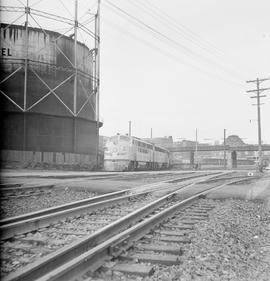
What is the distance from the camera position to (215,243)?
5441mm

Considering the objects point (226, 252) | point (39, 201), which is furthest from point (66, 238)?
point (39, 201)

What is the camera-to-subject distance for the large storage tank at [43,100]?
3153cm

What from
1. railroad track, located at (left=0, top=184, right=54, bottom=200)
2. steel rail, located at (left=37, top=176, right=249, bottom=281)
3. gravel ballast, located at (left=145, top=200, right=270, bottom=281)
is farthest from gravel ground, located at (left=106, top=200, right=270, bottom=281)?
railroad track, located at (left=0, top=184, right=54, bottom=200)

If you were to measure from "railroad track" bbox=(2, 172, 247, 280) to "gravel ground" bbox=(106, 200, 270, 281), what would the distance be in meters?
0.78

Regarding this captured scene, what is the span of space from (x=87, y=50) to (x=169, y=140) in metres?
95.0

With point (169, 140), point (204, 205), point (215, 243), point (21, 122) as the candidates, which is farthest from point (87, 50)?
point (169, 140)

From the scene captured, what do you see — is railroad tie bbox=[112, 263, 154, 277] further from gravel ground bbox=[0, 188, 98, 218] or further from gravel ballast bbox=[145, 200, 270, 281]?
gravel ground bbox=[0, 188, 98, 218]

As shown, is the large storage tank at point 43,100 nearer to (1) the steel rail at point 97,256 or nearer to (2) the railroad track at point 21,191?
(2) the railroad track at point 21,191

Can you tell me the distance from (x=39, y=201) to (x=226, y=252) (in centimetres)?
604

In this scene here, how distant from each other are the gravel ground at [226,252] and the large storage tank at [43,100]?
25.9 m

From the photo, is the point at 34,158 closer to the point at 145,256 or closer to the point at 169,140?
the point at 145,256

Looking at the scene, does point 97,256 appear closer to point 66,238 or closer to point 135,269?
point 135,269

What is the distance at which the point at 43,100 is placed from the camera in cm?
3334

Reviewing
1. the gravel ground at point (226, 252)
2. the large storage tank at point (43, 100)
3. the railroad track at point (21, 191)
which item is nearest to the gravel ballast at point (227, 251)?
the gravel ground at point (226, 252)
